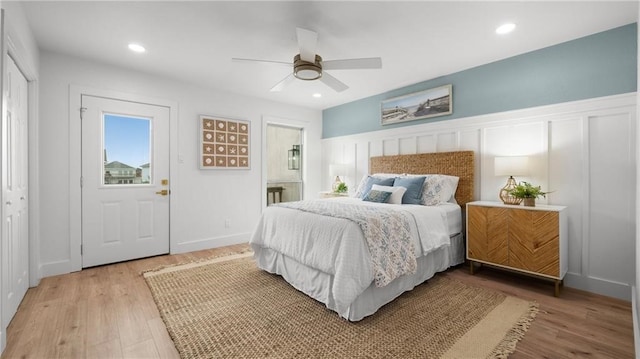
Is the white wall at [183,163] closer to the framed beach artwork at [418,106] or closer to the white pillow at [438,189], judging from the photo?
the framed beach artwork at [418,106]

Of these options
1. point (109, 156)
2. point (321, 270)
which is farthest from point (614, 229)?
point (109, 156)

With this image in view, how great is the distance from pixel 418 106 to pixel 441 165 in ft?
3.09

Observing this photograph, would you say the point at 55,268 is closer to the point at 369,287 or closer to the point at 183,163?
the point at 183,163

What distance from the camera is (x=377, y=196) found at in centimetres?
350

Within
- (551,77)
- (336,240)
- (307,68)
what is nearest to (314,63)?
(307,68)

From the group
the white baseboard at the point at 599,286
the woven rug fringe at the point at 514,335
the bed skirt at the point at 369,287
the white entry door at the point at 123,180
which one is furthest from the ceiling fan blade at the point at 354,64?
the white baseboard at the point at 599,286

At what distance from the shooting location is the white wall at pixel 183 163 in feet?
10.2

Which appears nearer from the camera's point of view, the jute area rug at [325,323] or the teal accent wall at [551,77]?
the jute area rug at [325,323]

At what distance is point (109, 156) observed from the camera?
11.6ft

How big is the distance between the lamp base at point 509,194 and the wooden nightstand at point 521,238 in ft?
0.59

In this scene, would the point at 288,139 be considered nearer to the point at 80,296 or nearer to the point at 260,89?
the point at 260,89

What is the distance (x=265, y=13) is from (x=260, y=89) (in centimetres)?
206

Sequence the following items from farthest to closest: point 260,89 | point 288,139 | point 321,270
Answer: point 288,139, point 260,89, point 321,270

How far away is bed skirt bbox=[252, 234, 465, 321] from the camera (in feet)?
7.20
